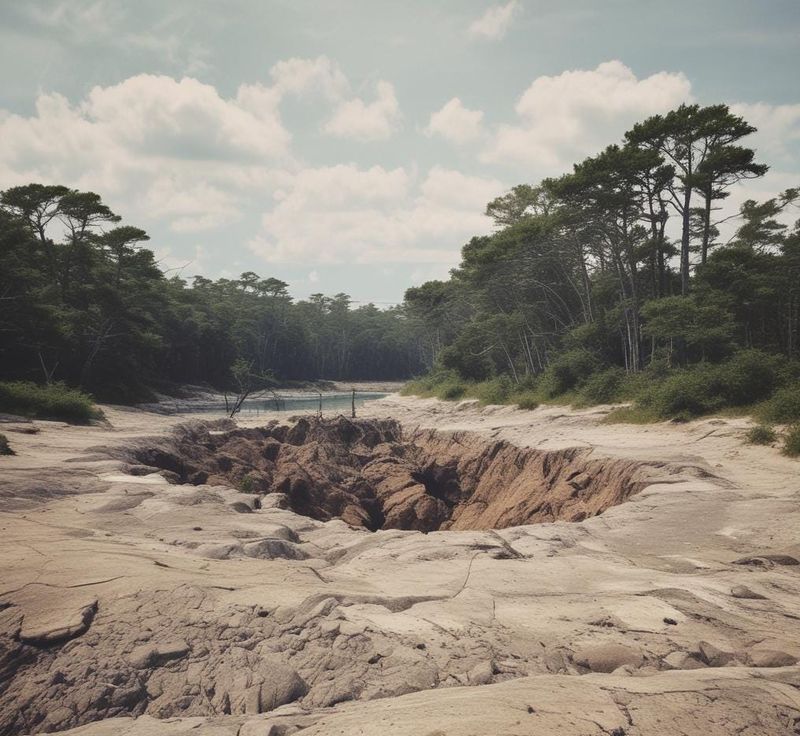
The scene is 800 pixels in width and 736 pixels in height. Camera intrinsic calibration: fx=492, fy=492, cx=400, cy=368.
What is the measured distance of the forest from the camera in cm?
1903

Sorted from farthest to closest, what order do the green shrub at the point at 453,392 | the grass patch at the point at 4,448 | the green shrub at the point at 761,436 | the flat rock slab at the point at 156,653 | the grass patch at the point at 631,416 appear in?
the green shrub at the point at 453,392, the grass patch at the point at 631,416, the green shrub at the point at 761,436, the grass patch at the point at 4,448, the flat rock slab at the point at 156,653

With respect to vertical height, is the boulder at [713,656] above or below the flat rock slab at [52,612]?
below

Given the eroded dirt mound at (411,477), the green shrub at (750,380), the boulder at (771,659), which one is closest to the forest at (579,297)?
the green shrub at (750,380)

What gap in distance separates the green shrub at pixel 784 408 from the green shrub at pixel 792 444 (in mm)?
1472

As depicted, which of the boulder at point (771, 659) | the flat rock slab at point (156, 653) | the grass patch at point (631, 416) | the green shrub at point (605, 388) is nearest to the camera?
the flat rock slab at point (156, 653)

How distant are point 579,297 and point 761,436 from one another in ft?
63.5


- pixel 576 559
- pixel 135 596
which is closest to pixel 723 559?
pixel 576 559

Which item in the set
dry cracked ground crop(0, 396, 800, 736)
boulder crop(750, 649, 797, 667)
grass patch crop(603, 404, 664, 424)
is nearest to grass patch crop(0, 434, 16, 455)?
dry cracked ground crop(0, 396, 800, 736)

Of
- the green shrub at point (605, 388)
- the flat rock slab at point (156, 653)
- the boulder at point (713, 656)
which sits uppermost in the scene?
the green shrub at point (605, 388)

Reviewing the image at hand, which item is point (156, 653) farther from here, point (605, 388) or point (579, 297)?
point (579, 297)

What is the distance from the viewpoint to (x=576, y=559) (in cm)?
582

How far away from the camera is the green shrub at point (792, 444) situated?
32.5 feet

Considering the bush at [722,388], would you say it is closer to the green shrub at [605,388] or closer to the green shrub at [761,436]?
the green shrub at [761,436]

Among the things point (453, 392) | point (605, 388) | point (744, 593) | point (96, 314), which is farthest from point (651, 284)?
point (96, 314)
